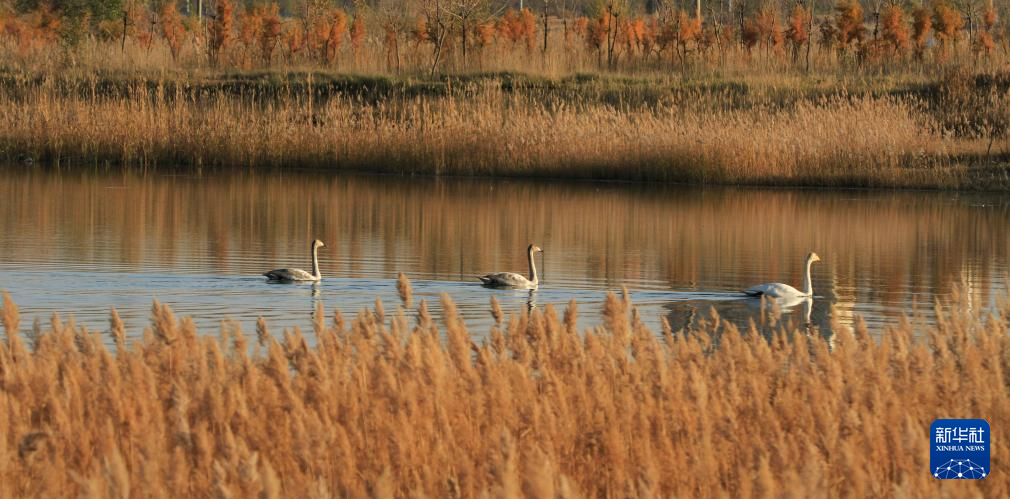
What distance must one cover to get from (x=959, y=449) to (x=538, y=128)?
75.6 feet

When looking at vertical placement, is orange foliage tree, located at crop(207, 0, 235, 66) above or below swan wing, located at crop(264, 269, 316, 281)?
above

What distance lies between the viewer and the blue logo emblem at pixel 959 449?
7262 mm

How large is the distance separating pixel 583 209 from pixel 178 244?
8.10m

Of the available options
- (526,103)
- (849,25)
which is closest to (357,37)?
(526,103)

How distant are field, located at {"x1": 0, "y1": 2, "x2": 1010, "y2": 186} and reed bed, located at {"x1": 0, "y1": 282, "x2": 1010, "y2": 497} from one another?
2126 centimetres

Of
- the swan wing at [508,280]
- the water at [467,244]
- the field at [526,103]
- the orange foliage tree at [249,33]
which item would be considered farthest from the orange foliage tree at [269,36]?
the swan wing at [508,280]

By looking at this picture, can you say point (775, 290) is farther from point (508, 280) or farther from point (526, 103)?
point (526, 103)

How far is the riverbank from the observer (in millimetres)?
29250

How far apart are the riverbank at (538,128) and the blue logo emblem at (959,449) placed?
2146cm

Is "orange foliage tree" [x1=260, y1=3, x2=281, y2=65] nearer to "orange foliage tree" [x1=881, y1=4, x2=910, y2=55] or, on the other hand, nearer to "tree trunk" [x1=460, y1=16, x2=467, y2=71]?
"tree trunk" [x1=460, y1=16, x2=467, y2=71]

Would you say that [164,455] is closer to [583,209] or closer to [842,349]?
[842,349]

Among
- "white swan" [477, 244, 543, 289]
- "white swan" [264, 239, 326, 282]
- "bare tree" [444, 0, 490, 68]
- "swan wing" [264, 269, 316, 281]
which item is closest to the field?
"bare tree" [444, 0, 490, 68]

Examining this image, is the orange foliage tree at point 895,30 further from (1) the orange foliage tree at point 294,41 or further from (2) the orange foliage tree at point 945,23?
(1) the orange foliage tree at point 294,41

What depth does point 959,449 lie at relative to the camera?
748 cm
